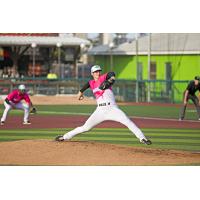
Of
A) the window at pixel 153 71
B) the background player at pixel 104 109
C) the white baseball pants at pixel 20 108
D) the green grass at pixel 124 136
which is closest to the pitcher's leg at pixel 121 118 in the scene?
the background player at pixel 104 109

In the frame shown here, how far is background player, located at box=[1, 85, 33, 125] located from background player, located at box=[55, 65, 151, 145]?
2.45m

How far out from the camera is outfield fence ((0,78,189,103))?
17109 millimetres

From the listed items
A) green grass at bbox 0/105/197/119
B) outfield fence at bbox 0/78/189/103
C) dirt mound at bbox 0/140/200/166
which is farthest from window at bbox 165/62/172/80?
dirt mound at bbox 0/140/200/166

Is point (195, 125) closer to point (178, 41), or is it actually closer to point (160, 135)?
point (160, 135)

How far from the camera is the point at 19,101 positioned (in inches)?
647

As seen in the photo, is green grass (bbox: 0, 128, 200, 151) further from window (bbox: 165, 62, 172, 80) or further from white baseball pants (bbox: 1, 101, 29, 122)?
window (bbox: 165, 62, 172, 80)

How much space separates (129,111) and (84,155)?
3019mm

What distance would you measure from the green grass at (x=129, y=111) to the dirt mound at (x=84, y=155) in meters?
1.47

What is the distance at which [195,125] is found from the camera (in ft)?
52.0

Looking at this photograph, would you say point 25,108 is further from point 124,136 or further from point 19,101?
point 124,136

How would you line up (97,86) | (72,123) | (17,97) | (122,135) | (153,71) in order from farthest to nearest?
(153,71), (17,97), (72,123), (122,135), (97,86)

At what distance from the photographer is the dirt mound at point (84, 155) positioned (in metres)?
13.5

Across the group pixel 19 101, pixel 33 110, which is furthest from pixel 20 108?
pixel 33 110
